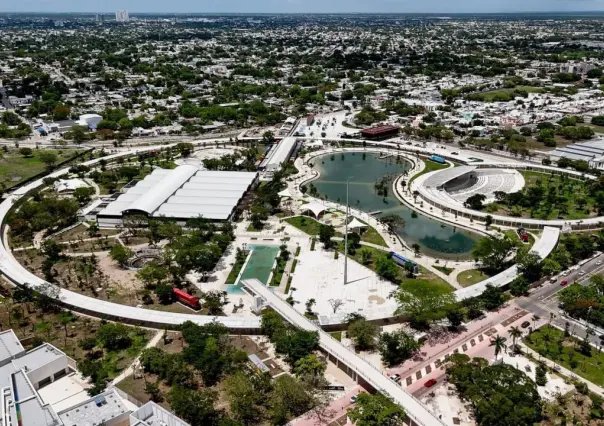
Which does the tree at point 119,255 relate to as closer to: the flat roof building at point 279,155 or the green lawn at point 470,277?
the flat roof building at point 279,155

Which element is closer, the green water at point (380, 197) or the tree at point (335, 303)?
the tree at point (335, 303)

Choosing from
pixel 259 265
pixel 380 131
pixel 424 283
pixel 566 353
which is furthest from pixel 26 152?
pixel 566 353

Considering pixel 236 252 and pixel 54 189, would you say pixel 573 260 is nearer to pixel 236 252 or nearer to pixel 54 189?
pixel 236 252

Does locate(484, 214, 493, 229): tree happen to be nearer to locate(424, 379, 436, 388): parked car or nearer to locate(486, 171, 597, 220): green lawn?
locate(486, 171, 597, 220): green lawn

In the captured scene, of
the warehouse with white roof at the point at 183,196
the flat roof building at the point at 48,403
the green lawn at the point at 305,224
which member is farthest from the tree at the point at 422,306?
the warehouse with white roof at the point at 183,196

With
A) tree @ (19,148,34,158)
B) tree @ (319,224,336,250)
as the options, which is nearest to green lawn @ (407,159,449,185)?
tree @ (319,224,336,250)

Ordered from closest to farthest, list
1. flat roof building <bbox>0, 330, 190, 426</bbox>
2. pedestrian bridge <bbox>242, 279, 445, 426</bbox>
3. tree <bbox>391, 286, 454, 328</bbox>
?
1. flat roof building <bbox>0, 330, 190, 426</bbox>
2. pedestrian bridge <bbox>242, 279, 445, 426</bbox>
3. tree <bbox>391, 286, 454, 328</bbox>
